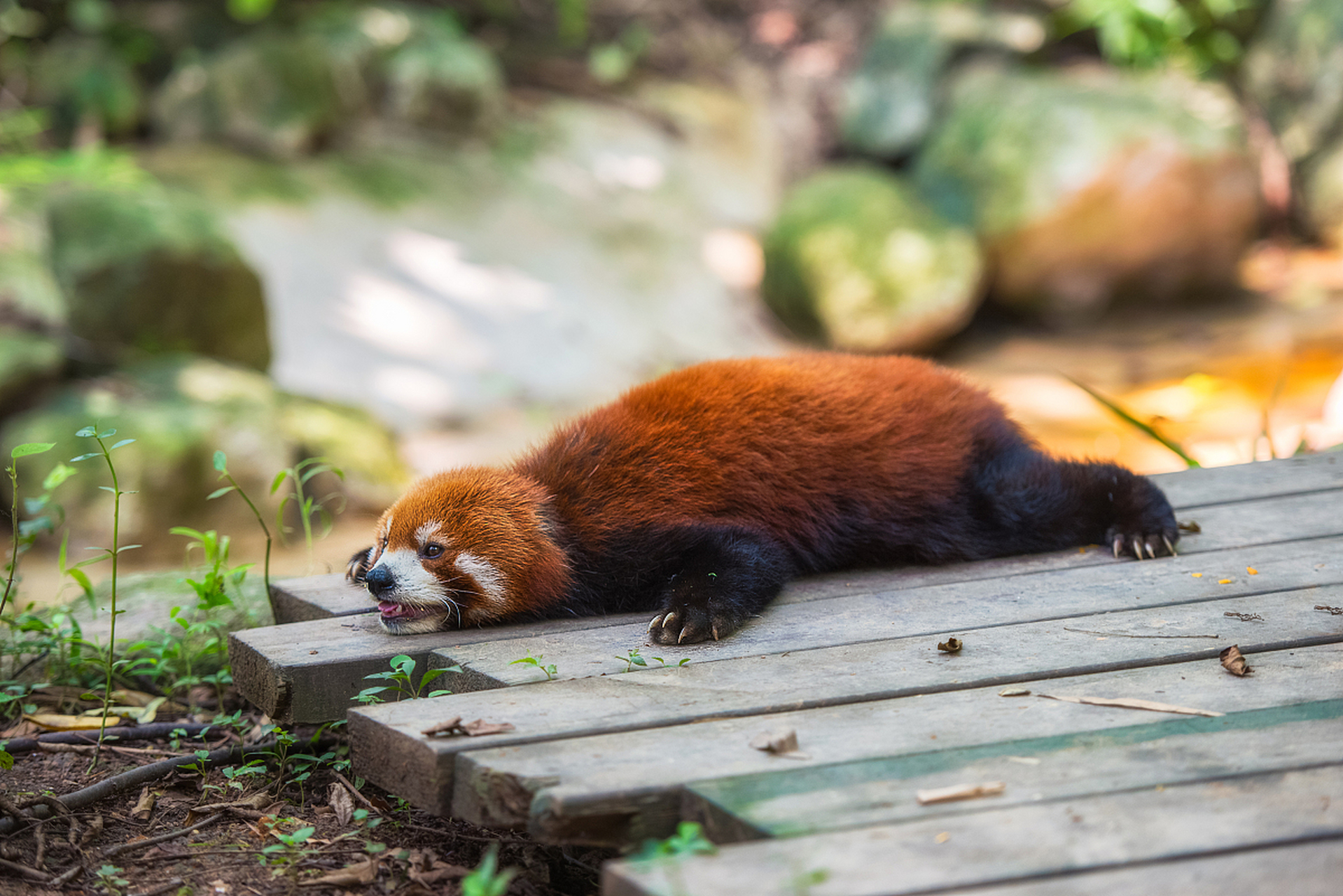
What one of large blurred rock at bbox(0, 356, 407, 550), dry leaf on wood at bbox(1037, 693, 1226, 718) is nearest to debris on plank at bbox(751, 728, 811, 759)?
dry leaf on wood at bbox(1037, 693, 1226, 718)

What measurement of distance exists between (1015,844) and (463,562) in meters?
1.39

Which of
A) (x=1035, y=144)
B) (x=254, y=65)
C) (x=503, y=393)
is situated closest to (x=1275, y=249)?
(x=1035, y=144)

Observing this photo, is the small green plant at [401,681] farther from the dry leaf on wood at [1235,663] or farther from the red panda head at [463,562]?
the dry leaf on wood at [1235,663]

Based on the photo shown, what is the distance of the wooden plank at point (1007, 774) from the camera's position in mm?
1538

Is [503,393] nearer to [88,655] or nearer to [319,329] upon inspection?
[319,329]

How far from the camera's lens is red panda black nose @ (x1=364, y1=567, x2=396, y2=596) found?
7.92 feet

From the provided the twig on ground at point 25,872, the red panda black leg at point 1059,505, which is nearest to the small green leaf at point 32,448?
the twig on ground at point 25,872

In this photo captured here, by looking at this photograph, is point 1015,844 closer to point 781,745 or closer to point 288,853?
point 781,745

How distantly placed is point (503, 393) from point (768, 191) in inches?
157

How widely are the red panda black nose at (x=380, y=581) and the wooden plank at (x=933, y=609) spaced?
22 centimetres

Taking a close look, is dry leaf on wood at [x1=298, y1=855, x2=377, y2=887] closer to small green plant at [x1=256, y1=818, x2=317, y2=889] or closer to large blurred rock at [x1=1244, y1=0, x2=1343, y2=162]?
small green plant at [x1=256, y1=818, x2=317, y2=889]

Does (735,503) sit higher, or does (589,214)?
(589,214)

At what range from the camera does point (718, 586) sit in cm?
238

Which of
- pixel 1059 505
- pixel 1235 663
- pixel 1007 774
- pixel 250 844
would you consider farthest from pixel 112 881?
→ pixel 1059 505
